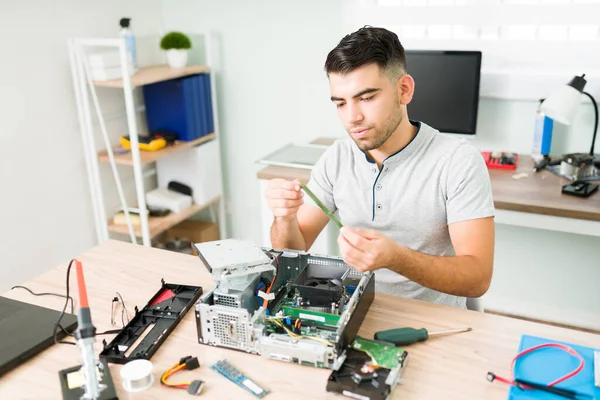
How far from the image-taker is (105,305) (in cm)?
134

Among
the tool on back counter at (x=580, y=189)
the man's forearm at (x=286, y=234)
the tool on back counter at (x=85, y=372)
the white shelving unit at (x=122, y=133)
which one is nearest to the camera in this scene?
the tool on back counter at (x=85, y=372)

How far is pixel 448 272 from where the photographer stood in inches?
50.9

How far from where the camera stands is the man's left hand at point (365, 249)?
3.79 ft

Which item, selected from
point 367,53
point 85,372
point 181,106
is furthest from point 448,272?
point 181,106

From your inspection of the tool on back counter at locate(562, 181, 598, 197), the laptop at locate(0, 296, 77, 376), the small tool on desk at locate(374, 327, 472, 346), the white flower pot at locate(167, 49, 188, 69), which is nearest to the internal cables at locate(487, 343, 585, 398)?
the small tool on desk at locate(374, 327, 472, 346)

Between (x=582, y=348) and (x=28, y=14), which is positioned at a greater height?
(x=28, y=14)

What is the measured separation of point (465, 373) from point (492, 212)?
0.47 m

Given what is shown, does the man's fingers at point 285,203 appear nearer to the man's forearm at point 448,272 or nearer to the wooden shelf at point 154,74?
the man's forearm at point 448,272

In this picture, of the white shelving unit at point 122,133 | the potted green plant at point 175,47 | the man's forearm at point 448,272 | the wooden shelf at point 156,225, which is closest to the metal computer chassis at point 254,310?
the man's forearm at point 448,272

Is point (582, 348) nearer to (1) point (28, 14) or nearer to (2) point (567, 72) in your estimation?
(2) point (567, 72)

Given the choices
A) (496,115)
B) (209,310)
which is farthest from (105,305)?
(496,115)

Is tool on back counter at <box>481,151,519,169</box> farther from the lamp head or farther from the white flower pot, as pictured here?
the white flower pot

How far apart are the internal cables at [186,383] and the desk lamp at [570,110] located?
64.9 inches

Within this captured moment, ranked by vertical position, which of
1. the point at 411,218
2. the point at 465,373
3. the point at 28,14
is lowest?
the point at 465,373
